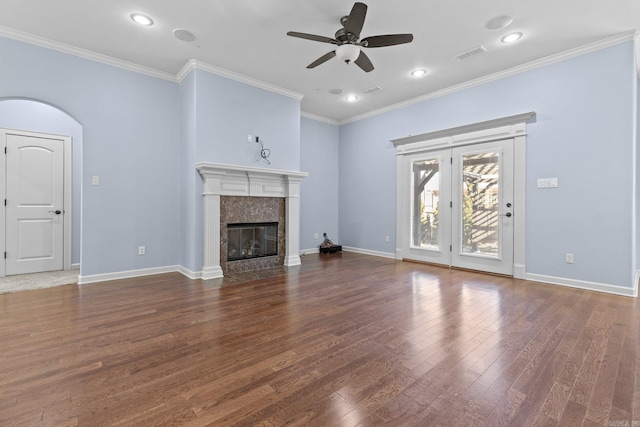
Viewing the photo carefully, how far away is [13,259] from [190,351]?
432 centimetres

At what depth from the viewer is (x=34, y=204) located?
4609mm

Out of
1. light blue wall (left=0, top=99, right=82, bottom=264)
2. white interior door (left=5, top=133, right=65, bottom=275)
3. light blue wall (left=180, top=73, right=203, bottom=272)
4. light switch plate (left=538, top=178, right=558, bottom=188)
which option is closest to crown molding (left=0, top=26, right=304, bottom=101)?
light blue wall (left=180, top=73, right=203, bottom=272)

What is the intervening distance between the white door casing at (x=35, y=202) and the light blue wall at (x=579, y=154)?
6.67 metres

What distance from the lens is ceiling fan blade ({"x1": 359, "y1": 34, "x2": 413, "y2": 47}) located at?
9.94 feet

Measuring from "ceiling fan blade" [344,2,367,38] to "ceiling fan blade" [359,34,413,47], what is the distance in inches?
6.6

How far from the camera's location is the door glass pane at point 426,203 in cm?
546

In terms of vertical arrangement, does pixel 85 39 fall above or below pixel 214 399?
above

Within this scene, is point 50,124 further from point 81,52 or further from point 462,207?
point 462,207

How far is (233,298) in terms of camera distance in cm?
346

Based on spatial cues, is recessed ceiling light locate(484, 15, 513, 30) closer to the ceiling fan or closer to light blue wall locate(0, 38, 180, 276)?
the ceiling fan

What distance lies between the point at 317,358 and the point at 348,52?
3010mm

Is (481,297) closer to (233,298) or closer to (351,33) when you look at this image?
(233,298)

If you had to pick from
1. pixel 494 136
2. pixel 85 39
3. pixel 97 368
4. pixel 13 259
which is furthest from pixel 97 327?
pixel 494 136

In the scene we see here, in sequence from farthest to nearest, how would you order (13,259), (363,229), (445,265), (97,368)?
(363,229), (445,265), (13,259), (97,368)
